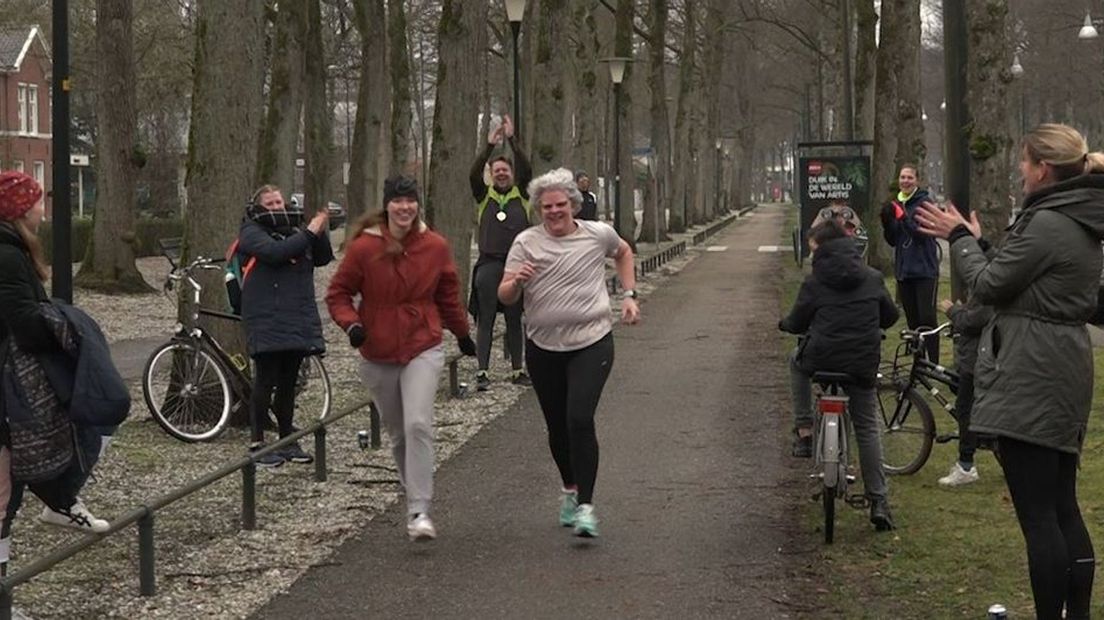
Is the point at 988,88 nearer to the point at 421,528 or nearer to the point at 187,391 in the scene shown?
the point at 187,391

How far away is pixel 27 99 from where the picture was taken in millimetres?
70500

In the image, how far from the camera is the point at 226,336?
13.4 metres

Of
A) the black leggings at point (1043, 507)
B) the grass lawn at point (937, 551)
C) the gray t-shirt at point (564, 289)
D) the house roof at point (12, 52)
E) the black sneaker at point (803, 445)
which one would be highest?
the house roof at point (12, 52)

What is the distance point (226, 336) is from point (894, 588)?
6.98 m

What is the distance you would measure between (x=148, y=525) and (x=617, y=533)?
2.42 metres

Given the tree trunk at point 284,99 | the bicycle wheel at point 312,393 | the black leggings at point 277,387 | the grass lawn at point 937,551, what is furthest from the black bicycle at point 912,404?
the tree trunk at point 284,99

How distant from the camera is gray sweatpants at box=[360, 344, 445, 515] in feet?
28.8

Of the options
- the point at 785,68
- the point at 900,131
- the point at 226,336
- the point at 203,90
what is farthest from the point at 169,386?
the point at 785,68

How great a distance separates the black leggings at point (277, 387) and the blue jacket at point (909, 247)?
545 centimetres

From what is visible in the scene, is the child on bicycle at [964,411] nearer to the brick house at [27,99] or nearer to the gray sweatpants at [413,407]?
the gray sweatpants at [413,407]

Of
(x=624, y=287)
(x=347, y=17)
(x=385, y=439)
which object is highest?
(x=347, y=17)

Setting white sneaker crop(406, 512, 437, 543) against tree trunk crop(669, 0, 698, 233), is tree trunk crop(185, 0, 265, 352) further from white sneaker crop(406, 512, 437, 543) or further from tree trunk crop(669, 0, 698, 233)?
tree trunk crop(669, 0, 698, 233)

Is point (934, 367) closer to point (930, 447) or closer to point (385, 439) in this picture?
point (930, 447)

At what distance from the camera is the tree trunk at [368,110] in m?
32.6
